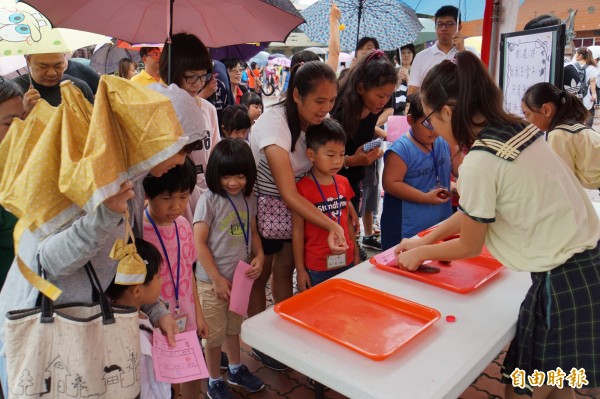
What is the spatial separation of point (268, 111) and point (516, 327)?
130 centimetres

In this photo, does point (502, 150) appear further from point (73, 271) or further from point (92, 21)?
point (92, 21)

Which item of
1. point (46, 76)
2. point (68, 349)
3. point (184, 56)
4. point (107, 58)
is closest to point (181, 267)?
point (68, 349)

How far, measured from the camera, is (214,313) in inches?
79.2

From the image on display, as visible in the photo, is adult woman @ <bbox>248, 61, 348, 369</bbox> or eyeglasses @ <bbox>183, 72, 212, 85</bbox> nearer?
adult woman @ <bbox>248, 61, 348, 369</bbox>

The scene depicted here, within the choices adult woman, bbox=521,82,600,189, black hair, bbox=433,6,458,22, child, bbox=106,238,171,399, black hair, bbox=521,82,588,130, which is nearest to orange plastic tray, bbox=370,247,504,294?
child, bbox=106,238,171,399

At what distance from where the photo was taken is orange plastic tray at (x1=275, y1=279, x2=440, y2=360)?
1.21 metres

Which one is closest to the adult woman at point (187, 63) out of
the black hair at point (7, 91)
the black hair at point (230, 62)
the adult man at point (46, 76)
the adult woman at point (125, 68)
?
the black hair at point (7, 91)

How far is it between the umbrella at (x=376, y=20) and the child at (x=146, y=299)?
120 inches

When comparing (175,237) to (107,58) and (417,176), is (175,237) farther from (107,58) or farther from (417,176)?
(107,58)

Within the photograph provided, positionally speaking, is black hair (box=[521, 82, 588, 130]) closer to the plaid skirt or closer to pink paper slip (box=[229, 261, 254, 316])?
the plaid skirt

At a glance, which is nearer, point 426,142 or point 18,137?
point 18,137

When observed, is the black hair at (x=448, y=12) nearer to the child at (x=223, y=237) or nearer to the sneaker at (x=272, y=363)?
the child at (x=223, y=237)

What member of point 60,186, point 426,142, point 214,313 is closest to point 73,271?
point 60,186

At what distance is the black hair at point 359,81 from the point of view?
7.45 feet
